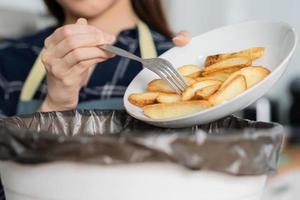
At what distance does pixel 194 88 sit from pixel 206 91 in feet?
0.06

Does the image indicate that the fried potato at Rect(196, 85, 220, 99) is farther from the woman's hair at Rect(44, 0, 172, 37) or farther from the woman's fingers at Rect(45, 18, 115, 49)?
the woman's hair at Rect(44, 0, 172, 37)

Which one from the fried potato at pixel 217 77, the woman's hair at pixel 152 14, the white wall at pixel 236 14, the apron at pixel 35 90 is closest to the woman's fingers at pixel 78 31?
the fried potato at pixel 217 77

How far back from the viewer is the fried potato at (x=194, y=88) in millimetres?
488

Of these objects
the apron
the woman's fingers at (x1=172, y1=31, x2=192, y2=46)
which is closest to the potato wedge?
the woman's fingers at (x1=172, y1=31, x2=192, y2=46)

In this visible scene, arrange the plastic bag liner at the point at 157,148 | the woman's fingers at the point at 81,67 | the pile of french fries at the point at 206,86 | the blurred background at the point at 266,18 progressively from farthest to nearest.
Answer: the blurred background at the point at 266,18, the woman's fingers at the point at 81,67, the pile of french fries at the point at 206,86, the plastic bag liner at the point at 157,148

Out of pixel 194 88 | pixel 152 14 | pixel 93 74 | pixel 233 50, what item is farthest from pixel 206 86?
pixel 152 14

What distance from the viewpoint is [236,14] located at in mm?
1926

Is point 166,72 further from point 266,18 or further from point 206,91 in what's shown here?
point 266,18

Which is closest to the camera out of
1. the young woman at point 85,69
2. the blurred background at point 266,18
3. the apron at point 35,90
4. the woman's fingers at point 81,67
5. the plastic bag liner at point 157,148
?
the plastic bag liner at point 157,148

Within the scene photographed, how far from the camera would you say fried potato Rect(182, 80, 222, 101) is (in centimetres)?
49

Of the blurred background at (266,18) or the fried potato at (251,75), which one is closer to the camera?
the fried potato at (251,75)

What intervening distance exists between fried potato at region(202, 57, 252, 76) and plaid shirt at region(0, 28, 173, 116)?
359 mm

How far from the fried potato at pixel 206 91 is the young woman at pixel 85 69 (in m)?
0.16

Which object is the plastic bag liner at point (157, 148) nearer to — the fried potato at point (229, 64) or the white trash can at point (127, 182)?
the white trash can at point (127, 182)
